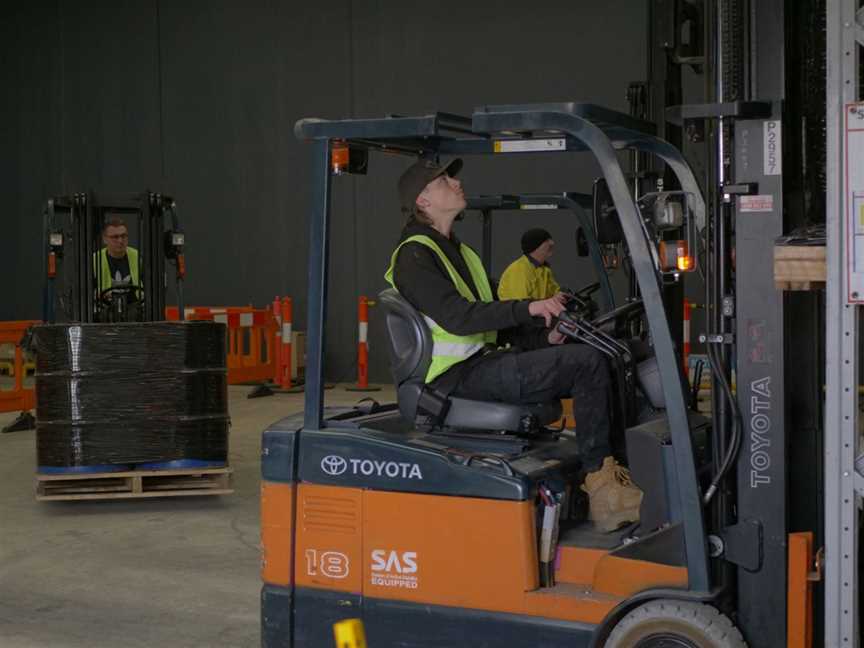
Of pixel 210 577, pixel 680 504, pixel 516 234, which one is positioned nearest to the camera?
pixel 680 504

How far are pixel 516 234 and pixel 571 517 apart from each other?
11223 millimetres

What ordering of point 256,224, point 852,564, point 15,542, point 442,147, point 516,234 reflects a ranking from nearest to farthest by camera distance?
1. point 852,564
2. point 442,147
3. point 15,542
4. point 516,234
5. point 256,224

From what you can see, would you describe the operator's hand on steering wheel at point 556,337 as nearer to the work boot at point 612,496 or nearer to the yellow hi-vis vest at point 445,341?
the yellow hi-vis vest at point 445,341

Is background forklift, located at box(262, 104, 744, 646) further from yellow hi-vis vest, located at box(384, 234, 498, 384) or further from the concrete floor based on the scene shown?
the concrete floor

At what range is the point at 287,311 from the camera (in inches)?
629

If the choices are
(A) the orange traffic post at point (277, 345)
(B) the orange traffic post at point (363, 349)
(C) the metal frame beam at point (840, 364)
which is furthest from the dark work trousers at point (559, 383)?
(A) the orange traffic post at point (277, 345)

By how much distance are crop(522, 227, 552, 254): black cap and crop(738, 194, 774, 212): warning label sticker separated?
5.47 m

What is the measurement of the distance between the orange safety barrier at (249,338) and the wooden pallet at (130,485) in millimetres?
6311

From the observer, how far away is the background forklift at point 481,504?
4102 millimetres

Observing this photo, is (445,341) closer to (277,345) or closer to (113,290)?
(113,290)

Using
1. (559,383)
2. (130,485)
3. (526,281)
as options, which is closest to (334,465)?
(559,383)

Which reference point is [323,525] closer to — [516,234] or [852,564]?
[852,564]

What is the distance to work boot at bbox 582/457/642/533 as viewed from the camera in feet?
15.1

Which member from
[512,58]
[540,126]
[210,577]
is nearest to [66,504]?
[210,577]
